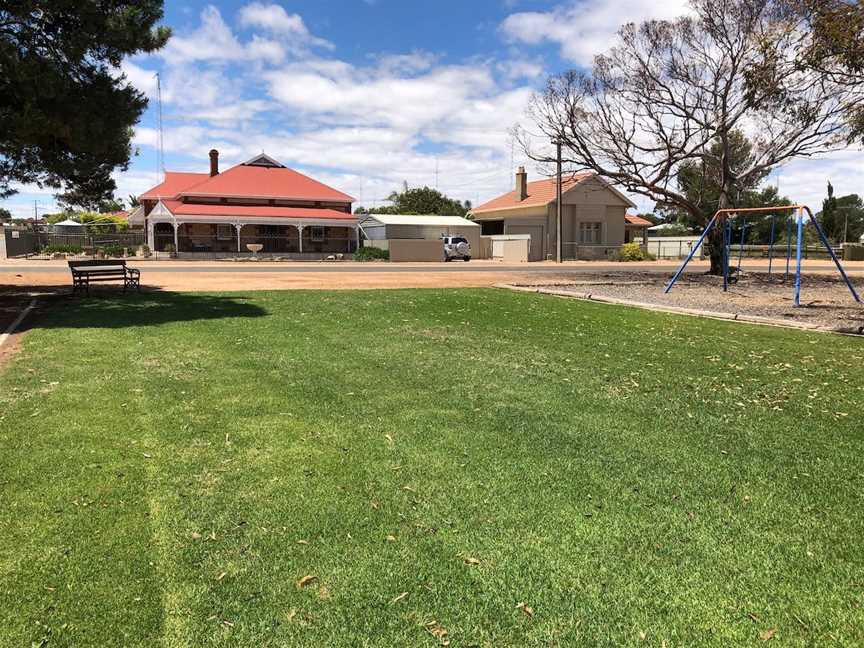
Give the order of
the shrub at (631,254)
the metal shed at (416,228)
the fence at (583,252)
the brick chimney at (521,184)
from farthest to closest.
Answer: the brick chimney at (521,184), the metal shed at (416,228), the fence at (583,252), the shrub at (631,254)

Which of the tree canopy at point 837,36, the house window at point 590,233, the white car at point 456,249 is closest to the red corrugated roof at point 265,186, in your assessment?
the white car at point 456,249

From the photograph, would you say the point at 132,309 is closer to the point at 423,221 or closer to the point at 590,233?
the point at 423,221

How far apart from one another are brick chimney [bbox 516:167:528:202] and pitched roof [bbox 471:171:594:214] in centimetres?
33

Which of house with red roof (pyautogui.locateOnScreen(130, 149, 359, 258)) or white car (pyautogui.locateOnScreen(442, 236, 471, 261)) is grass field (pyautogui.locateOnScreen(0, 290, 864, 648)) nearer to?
house with red roof (pyautogui.locateOnScreen(130, 149, 359, 258))

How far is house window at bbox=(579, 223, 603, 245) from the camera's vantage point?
158ft

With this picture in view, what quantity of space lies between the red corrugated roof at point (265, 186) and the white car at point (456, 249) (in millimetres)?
8530

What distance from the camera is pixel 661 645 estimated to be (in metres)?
2.64

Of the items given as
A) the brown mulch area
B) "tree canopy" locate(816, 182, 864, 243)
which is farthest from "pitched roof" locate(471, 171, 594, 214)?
"tree canopy" locate(816, 182, 864, 243)

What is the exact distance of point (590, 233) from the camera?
159 feet

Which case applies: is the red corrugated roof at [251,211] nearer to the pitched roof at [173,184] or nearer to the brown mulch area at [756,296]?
the pitched roof at [173,184]

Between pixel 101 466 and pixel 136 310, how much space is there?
345 inches

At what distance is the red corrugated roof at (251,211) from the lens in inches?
1625

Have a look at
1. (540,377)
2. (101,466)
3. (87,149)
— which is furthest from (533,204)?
(101,466)

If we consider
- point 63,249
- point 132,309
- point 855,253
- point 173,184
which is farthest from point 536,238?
point 132,309
